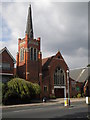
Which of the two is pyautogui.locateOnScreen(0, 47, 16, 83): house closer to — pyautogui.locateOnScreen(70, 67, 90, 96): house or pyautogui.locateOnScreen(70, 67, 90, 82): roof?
pyautogui.locateOnScreen(70, 67, 90, 96): house

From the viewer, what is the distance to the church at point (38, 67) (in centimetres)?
3838

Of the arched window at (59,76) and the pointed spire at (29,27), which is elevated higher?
the pointed spire at (29,27)

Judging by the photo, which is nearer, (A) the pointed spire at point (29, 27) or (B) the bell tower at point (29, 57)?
(B) the bell tower at point (29, 57)

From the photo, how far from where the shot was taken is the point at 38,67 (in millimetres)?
39656

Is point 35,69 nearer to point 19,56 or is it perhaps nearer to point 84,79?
point 19,56

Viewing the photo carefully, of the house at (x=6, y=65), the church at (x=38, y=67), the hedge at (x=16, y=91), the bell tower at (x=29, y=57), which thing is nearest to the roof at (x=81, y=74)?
the church at (x=38, y=67)

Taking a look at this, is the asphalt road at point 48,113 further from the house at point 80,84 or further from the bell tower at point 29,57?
the house at point 80,84

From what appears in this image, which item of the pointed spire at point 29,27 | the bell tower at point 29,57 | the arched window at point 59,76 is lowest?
the arched window at point 59,76

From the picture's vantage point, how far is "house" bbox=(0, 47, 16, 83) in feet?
103

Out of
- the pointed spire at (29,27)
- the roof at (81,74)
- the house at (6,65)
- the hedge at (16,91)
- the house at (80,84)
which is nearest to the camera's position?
the hedge at (16,91)

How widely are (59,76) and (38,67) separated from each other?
7.12m

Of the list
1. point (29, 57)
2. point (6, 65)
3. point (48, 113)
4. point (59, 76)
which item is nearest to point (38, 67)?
point (29, 57)

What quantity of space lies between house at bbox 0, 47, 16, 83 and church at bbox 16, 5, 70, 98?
5291 millimetres

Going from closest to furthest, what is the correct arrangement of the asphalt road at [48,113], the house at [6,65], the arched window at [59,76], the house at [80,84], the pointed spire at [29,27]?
the asphalt road at [48,113], the house at [6,65], the pointed spire at [29,27], the arched window at [59,76], the house at [80,84]
